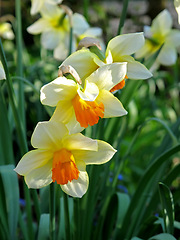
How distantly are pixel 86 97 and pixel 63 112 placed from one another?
9 centimetres

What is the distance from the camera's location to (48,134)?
2.43ft

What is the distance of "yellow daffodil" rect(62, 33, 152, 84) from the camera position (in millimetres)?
783

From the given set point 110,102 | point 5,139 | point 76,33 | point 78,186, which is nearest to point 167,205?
point 78,186

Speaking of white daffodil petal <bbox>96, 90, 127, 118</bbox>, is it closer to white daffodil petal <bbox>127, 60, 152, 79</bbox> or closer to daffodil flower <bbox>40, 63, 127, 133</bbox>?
daffodil flower <bbox>40, 63, 127, 133</bbox>

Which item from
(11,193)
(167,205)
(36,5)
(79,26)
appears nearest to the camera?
(167,205)

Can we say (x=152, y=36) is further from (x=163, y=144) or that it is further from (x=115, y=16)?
(x=115, y=16)

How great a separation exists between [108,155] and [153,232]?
22.1 inches

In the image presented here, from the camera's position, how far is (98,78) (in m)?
0.73

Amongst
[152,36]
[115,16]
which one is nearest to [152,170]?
[152,36]

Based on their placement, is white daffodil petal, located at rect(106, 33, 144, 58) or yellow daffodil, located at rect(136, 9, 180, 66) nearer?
white daffodil petal, located at rect(106, 33, 144, 58)

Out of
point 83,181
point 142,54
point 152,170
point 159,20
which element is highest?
point 159,20

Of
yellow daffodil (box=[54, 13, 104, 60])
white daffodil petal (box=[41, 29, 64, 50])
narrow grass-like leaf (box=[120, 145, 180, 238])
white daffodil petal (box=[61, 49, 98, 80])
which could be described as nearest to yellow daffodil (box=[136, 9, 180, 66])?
yellow daffodil (box=[54, 13, 104, 60])

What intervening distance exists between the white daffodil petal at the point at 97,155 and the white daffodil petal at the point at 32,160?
68 millimetres

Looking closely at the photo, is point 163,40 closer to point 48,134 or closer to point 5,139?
point 5,139
